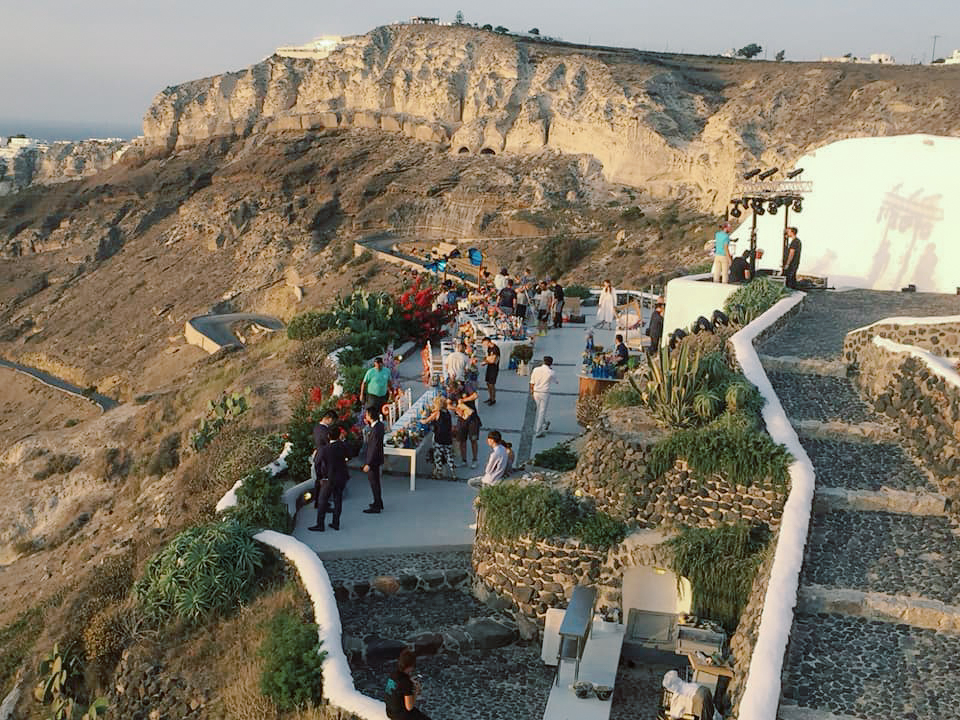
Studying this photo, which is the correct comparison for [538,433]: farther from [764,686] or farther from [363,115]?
[363,115]

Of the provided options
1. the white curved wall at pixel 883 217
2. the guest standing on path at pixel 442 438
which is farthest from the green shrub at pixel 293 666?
the white curved wall at pixel 883 217

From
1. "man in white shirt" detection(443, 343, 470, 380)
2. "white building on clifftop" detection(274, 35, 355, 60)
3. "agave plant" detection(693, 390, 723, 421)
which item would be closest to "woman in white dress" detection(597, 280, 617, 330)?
"man in white shirt" detection(443, 343, 470, 380)

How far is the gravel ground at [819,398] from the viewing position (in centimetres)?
Answer: 974

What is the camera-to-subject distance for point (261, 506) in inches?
375

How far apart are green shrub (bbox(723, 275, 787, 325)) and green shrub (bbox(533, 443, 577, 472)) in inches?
149

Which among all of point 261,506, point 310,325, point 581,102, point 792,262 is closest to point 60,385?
point 310,325

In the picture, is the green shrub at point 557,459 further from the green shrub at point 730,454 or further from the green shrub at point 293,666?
the green shrub at point 293,666

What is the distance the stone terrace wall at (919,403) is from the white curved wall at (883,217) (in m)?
7.04

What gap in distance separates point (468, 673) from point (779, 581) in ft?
9.15

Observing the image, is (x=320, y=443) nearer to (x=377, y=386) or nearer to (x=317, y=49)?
(x=377, y=386)

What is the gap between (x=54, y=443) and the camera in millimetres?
22719

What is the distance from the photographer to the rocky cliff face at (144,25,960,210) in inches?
1612

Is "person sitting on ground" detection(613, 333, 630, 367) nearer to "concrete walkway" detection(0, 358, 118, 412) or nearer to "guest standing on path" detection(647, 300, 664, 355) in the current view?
"guest standing on path" detection(647, 300, 664, 355)

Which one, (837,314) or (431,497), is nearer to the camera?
(431,497)
